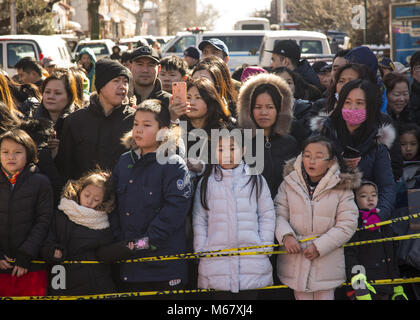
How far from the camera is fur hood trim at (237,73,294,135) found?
14.8ft

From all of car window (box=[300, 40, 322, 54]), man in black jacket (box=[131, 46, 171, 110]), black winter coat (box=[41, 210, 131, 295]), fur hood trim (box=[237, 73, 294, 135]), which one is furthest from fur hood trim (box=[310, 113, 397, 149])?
car window (box=[300, 40, 322, 54])

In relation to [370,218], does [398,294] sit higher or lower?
lower

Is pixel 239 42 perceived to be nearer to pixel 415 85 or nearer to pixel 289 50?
pixel 289 50

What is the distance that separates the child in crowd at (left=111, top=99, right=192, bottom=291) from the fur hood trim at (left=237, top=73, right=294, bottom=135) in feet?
2.34

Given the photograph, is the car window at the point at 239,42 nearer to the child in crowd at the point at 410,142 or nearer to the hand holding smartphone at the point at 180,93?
the child in crowd at the point at 410,142

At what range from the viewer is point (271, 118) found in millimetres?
4500

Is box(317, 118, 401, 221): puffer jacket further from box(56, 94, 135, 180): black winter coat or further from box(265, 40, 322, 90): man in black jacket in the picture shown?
box(265, 40, 322, 90): man in black jacket

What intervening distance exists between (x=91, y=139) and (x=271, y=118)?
142cm

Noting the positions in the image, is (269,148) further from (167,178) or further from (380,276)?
(380,276)

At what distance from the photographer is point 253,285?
397 centimetres

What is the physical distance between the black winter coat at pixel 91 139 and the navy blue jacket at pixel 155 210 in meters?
0.65

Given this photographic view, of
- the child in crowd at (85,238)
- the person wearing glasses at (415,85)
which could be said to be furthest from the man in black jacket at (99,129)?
the person wearing glasses at (415,85)

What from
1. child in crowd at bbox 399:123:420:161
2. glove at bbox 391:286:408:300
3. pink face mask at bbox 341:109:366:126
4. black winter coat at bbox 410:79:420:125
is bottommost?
glove at bbox 391:286:408:300

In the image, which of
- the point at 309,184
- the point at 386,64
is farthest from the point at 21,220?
the point at 386,64
